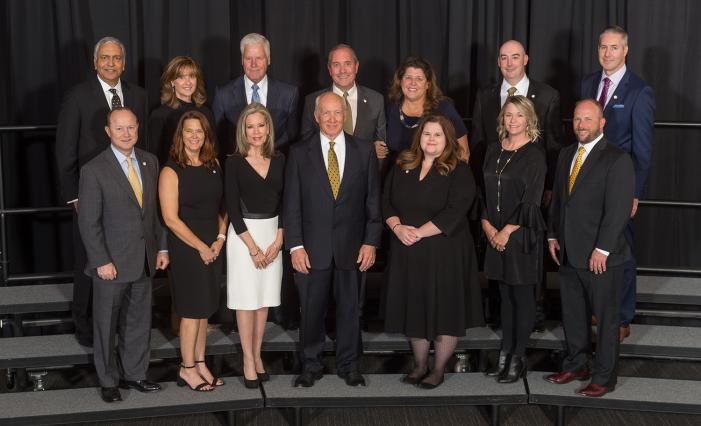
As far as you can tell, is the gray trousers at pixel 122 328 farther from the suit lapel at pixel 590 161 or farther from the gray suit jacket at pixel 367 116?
the suit lapel at pixel 590 161

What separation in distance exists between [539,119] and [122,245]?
7.15 ft

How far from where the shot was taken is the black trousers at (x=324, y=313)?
454 centimetres

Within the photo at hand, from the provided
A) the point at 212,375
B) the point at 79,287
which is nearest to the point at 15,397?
the point at 79,287

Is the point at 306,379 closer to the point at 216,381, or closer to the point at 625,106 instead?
the point at 216,381

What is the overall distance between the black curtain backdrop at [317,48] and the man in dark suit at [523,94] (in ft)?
3.53

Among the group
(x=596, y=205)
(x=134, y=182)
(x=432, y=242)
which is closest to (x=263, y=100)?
(x=134, y=182)

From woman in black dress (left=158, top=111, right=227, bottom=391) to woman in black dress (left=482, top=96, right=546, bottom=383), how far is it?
129cm

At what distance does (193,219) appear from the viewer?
14.4 ft

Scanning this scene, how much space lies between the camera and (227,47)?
5.89 metres

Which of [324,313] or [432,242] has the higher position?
[432,242]

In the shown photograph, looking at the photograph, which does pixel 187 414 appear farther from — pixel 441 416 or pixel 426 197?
pixel 426 197

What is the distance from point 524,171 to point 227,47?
2.31 metres

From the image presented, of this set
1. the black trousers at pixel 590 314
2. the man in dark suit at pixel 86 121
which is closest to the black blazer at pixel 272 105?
the man in dark suit at pixel 86 121

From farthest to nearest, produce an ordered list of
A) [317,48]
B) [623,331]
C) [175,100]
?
[317,48]
[623,331]
[175,100]
